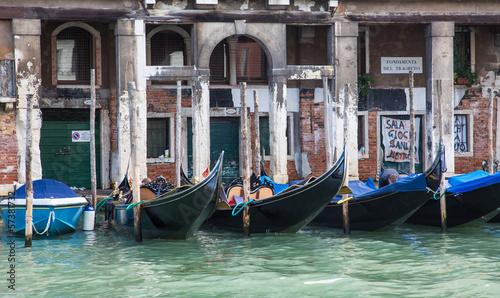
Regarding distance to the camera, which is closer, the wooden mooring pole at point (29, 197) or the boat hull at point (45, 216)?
the wooden mooring pole at point (29, 197)

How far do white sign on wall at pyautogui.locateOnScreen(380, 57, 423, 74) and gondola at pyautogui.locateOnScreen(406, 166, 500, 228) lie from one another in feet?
15.6

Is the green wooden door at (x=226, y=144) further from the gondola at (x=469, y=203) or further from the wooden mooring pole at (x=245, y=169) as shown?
the gondola at (x=469, y=203)

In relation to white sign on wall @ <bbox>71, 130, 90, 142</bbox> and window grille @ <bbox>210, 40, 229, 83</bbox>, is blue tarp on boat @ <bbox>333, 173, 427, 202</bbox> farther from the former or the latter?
white sign on wall @ <bbox>71, 130, 90, 142</bbox>

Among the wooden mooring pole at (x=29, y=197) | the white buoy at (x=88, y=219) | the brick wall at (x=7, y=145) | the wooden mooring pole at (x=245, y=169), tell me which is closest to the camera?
the wooden mooring pole at (x=29, y=197)

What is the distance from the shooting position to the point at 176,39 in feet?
44.6

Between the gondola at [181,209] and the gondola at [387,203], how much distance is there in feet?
6.24

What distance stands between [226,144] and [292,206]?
5094 millimetres

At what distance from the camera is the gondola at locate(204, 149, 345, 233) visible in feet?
29.0

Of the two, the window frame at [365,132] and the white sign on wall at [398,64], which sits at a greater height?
the white sign on wall at [398,64]

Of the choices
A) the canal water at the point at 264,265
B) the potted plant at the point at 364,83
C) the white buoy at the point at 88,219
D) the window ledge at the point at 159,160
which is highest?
the potted plant at the point at 364,83

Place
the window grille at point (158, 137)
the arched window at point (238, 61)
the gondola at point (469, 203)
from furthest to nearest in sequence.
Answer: the arched window at point (238, 61)
the window grille at point (158, 137)
the gondola at point (469, 203)

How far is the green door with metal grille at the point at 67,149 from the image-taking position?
43.1 ft

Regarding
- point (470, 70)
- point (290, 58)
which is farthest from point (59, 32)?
point (470, 70)

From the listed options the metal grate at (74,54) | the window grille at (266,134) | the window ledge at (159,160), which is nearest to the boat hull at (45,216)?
the window ledge at (159,160)
